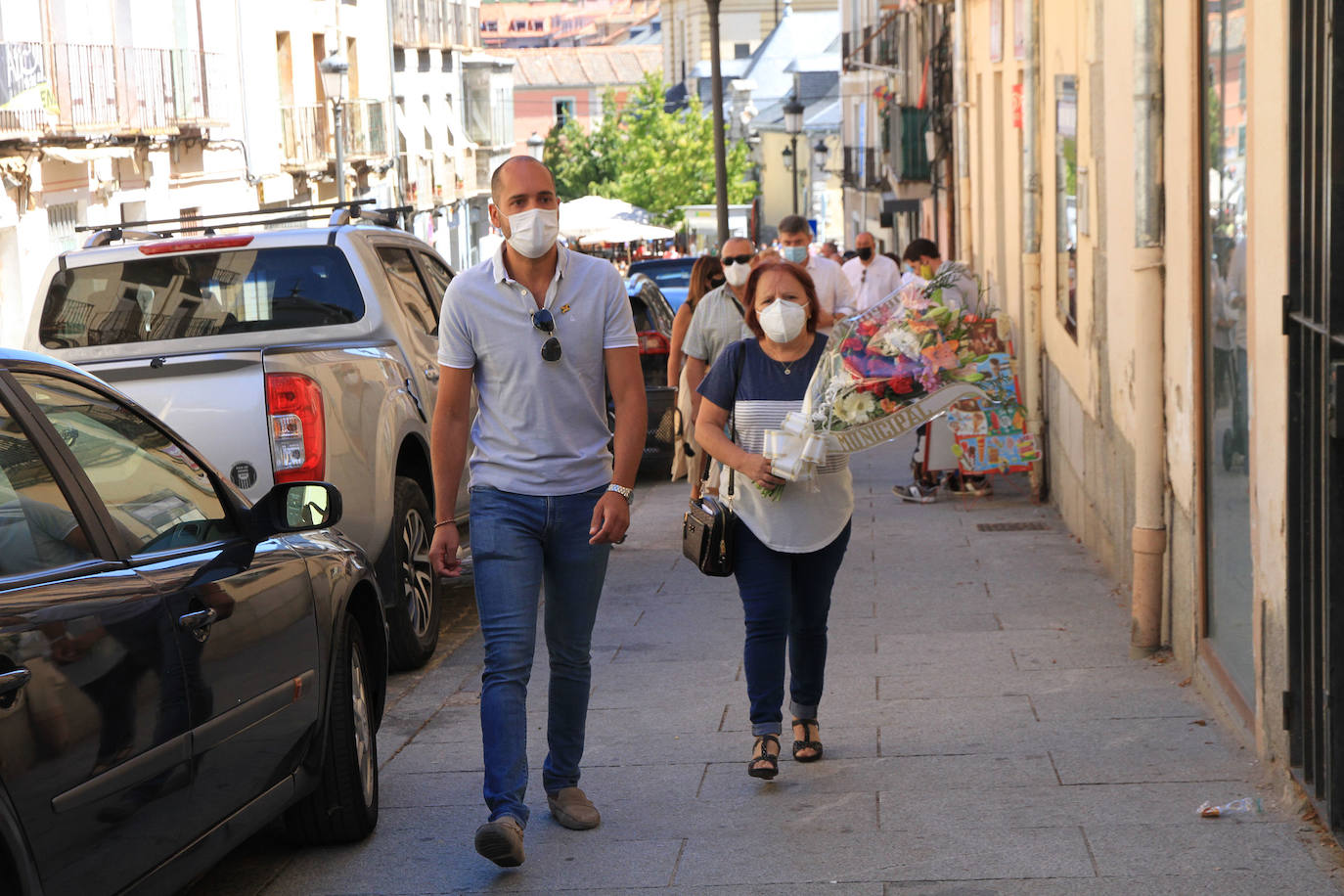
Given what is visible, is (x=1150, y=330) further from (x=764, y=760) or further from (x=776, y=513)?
(x=764, y=760)

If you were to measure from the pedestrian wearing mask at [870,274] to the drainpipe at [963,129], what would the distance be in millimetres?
1477

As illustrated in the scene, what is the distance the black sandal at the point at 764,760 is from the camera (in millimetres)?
5529

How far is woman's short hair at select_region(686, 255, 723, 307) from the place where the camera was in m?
10.4

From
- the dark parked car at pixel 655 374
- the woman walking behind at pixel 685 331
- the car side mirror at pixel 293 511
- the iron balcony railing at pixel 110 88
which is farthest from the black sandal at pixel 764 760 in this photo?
the iron balcony railing at pixel 110 88

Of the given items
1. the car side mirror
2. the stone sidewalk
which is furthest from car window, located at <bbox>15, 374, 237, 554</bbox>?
the stone sidewalk

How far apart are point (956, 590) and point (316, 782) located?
15.6ft

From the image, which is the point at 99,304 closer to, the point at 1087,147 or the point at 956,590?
the point at 956,590

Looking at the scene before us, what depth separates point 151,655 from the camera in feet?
12.3

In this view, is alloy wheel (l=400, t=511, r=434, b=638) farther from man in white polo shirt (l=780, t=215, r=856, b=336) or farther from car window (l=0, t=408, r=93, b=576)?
man in white polo shirt (l=780, t=215, r=856, b=336)

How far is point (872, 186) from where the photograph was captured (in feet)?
137

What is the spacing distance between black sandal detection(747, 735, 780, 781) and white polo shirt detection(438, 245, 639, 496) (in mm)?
1098

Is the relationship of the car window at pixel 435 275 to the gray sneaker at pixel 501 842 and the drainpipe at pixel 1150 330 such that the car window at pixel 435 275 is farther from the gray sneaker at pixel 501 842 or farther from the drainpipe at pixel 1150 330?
the gray sneaker at pixel 501 842

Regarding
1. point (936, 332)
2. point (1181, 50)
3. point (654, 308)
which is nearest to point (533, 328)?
point (936, 332)

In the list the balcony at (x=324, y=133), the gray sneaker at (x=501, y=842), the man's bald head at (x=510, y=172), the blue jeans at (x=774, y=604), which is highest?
the balcony at (x=324, y=133)
